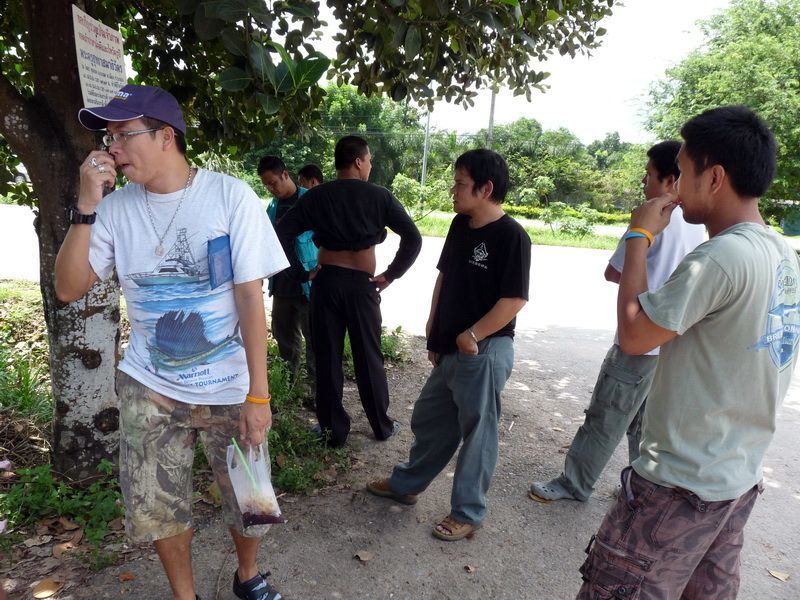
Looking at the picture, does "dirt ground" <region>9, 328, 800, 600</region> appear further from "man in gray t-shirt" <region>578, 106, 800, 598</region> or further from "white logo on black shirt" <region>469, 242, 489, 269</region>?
"white logo on black shirt" <region>469, 242, 489, 269</region>

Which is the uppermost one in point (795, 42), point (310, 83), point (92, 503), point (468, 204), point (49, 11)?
point (795, 42)

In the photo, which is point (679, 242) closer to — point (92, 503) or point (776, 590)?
point (776, 590)

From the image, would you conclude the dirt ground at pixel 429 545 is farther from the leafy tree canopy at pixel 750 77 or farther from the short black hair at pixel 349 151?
the leafy tree canopy at pixel 750 77

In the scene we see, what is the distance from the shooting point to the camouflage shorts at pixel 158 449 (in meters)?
2.09

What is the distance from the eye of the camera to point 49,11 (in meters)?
Answer: 2.78

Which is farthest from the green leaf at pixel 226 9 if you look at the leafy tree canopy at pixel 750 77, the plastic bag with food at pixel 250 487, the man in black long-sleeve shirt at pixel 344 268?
the leafy tree canopy at pixel 750 77

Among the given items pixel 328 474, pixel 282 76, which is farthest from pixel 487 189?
pixel 328 474

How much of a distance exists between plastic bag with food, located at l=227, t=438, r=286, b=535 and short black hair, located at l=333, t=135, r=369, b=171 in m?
2.29

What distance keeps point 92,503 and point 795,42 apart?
2103cm

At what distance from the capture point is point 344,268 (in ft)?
12.6

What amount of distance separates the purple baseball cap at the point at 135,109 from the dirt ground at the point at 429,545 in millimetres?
1955

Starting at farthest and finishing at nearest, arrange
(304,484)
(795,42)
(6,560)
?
(795,42), (304,484), (6,560)

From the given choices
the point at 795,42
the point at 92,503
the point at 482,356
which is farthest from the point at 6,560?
the point at 795,42

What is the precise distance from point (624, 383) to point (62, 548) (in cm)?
295
